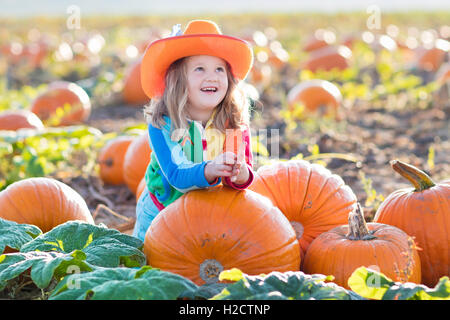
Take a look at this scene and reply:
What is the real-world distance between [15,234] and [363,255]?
1.60 meters

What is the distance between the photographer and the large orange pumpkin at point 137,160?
15.4 feet

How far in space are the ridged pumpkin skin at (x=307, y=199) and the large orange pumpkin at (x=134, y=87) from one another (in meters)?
5.60

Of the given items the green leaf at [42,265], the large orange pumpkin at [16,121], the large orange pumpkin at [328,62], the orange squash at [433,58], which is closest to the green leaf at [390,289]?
the green leaf at [42,265]

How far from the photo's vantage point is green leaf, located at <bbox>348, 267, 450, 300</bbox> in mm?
2230

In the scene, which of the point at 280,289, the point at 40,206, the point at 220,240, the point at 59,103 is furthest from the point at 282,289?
the point at 59,103

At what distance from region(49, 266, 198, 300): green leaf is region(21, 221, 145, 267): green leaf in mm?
252

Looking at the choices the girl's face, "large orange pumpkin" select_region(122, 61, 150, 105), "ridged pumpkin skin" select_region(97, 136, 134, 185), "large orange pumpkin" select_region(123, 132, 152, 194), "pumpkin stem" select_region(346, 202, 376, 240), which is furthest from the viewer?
"large orange pumpkin" select_region(122, 61, 150, 105)

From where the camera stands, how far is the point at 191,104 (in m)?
3.34

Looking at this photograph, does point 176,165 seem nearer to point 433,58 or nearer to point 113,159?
point 113,159

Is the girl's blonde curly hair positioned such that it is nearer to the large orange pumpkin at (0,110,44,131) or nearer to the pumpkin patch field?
the pumpkin patch field

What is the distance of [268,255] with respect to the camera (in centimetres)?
279

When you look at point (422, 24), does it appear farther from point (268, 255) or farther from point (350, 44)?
point (268, 255)

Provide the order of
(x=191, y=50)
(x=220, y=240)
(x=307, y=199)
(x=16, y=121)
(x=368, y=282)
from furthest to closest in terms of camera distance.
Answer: (x=16, y=121)
(x=307, y=199)
(x=191, y=50)
(x=220, y=240)
(x=368, y=282)

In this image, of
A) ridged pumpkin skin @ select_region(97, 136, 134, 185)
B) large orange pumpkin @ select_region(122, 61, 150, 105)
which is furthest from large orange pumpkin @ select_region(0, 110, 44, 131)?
large orange pumpkin @ select_region(122, 61, 150, 105)
